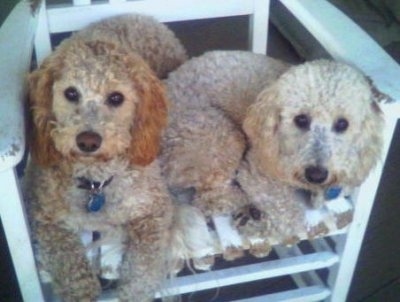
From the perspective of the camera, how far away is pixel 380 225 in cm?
196

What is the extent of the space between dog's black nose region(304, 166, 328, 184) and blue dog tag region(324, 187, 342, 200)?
Answer: 0.34 ft

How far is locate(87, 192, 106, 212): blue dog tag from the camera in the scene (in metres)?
1.23

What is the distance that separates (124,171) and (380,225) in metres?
1.03

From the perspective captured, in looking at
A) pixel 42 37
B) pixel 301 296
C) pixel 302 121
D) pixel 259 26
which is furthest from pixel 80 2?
pixel 301 296

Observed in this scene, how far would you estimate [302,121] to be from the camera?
121 centimetres

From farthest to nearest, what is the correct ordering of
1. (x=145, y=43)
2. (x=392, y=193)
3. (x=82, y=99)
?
(x=392, y=193) < (x=145, y=43) < (x=82, y=99)

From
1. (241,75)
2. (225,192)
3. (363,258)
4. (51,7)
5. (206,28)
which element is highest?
(51,7)

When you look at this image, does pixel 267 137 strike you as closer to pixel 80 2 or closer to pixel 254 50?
pixel 254 50

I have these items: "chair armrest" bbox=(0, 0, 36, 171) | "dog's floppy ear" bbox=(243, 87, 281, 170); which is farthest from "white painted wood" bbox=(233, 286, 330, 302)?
"chair armrest" bbox=(0, 0, 36, 171)

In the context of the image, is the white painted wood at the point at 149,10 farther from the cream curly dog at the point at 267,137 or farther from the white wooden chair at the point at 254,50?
the cream curly dog at the point at 267,137

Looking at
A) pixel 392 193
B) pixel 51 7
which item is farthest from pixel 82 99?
pixel 392 193

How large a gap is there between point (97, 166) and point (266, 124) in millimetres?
342

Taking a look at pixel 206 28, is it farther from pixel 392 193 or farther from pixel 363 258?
pixel 363 258

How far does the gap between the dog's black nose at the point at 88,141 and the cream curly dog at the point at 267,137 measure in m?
0.27
